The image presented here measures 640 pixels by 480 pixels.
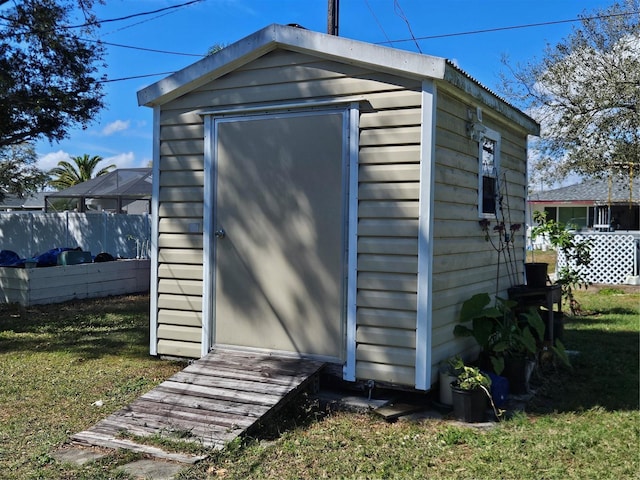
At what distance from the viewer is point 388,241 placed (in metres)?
4.59

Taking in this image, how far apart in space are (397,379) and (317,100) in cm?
224

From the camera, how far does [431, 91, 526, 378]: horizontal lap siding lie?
461 centimetres

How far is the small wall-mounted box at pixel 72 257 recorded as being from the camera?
10.6 metres

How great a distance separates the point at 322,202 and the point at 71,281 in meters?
6.79

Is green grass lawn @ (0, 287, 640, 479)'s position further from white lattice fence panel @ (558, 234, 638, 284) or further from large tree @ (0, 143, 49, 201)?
large tree @ (0, 143, 49, 201)

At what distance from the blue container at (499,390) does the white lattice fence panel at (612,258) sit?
913 centimetres

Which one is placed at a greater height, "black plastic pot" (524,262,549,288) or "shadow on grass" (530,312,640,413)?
"black plastic pot" (524,262,549,288)

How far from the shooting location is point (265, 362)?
490 centimetres

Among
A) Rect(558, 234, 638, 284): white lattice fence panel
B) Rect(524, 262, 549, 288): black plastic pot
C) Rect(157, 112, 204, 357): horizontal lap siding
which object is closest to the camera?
Rect(157, 112, 204, 357): horizontal lap siding

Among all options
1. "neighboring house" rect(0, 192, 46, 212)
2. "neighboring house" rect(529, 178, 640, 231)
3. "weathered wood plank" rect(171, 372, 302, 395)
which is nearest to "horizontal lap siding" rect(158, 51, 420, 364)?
"weathered wood plank" rect(171, 372, 302, 395)

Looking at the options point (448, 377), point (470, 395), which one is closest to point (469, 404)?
point (470, 395)

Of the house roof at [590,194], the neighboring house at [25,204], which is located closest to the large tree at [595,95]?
the house roof at [590,194]

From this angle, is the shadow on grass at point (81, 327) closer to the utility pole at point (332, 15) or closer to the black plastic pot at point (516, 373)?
the black plastic pot at point (516, 373)

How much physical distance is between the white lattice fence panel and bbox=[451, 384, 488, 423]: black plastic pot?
9.54 metres
